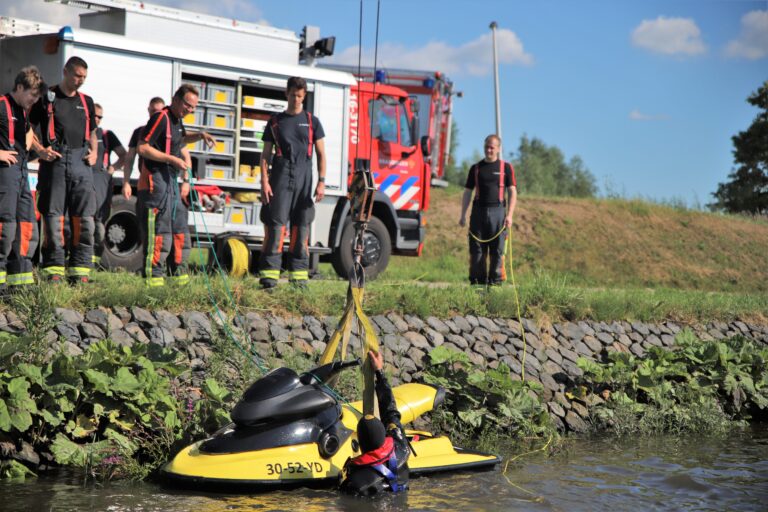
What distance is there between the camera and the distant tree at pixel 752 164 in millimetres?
40094

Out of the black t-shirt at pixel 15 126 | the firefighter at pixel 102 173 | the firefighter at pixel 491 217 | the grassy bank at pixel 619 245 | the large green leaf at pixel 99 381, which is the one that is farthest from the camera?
the grassy bank at pixel 619 245

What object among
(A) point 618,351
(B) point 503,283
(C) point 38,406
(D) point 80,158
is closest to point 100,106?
(D) point 80,158

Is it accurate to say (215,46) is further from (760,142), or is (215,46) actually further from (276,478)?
(760,142)

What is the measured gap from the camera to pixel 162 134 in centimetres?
995

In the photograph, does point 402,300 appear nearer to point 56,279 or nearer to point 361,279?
point 56,279

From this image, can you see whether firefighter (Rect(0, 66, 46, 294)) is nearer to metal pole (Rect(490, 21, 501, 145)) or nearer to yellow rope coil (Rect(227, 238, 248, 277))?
yellow rope coil (Rect(227, 238, 248, 277))

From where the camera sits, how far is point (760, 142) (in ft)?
132

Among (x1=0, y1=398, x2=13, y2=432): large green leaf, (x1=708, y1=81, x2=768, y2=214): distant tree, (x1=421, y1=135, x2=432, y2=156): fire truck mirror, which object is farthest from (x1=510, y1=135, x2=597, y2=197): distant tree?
(x1=0, y1=398, x2=13, y2=432): large green leaf

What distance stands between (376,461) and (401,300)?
15.0 ft

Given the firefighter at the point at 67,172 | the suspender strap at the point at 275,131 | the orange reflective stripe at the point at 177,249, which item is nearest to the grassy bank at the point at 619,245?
the suspender strap at the point at 275,131

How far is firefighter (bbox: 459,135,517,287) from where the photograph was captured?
1221 centimetres

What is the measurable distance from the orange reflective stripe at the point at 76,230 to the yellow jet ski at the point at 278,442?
368 cm

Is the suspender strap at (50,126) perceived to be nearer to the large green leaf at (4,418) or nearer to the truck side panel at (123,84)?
the large green leaf at (4,418)

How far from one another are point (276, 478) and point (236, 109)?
28.6 ft
